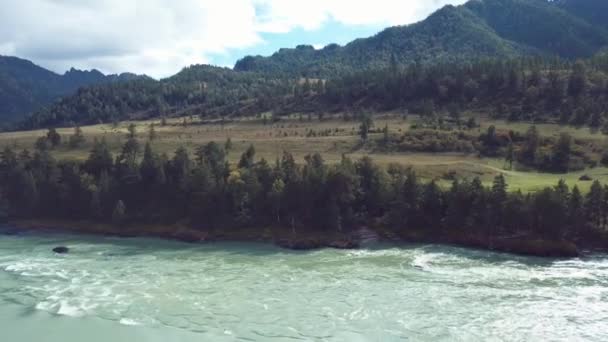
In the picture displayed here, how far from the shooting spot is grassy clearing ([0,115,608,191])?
84425mm

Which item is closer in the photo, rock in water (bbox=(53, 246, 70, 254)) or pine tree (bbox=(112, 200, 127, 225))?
rock in water (bbox=(53, 246, 70, 254))

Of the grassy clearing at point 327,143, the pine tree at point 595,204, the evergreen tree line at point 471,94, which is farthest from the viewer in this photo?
the evergreen tree line at point 471,94

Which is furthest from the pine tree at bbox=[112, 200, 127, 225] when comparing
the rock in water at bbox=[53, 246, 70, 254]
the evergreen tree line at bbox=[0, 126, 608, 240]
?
the rock in water at bbox=[53, 246, 70, 254]

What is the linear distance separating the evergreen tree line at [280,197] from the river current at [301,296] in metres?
5.60

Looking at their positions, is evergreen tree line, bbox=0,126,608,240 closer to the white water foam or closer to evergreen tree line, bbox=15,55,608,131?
the white water foam

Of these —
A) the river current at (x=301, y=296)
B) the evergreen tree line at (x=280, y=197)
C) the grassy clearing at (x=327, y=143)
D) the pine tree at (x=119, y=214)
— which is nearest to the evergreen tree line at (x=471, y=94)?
the grassy clearing at (x=327, y=143)

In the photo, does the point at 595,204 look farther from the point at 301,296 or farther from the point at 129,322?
the point at 129,322

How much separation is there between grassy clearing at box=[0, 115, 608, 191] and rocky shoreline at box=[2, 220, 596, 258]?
1300 centimetres

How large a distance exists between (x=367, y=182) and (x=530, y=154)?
3815cm

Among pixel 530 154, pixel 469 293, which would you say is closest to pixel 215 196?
pixel 469 293

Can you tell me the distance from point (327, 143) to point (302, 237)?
46.4m

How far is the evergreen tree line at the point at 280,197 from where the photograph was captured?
62.8 m

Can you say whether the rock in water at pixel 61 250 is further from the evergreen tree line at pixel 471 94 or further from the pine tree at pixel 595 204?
the evergreen tree line at pixel 471 94

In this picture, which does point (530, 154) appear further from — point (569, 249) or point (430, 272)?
point (430, 272)
